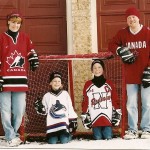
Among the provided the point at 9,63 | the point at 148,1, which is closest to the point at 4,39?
the point at 9,63

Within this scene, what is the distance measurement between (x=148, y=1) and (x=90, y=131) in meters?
2.36

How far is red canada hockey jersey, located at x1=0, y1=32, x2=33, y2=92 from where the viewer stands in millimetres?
5602

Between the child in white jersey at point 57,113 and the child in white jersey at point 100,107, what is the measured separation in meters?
0.22

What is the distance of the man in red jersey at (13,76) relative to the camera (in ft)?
18.4

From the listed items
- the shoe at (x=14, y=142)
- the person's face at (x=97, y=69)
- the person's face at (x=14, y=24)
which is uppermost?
the person's face at (x=14, y=24)

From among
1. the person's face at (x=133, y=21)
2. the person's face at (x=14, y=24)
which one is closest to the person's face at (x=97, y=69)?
the person's face at (x=133, y=21)

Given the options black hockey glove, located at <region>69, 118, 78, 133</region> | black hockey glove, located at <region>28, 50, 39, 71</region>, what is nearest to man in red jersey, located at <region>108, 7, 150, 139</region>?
black hockey glove, located at <region>69, 118, 78, 133</region>

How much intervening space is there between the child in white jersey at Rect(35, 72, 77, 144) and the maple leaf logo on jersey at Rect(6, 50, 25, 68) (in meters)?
0.51

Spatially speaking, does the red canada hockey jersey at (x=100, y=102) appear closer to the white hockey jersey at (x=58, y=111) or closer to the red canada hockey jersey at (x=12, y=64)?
the white hockey jersey at (x=58, y=111)

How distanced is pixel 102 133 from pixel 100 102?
436 mm

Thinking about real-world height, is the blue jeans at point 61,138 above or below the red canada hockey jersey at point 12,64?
below

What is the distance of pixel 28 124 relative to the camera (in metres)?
6.66

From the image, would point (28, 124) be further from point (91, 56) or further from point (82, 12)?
point (82, 12)

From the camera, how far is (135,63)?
19.3ft
